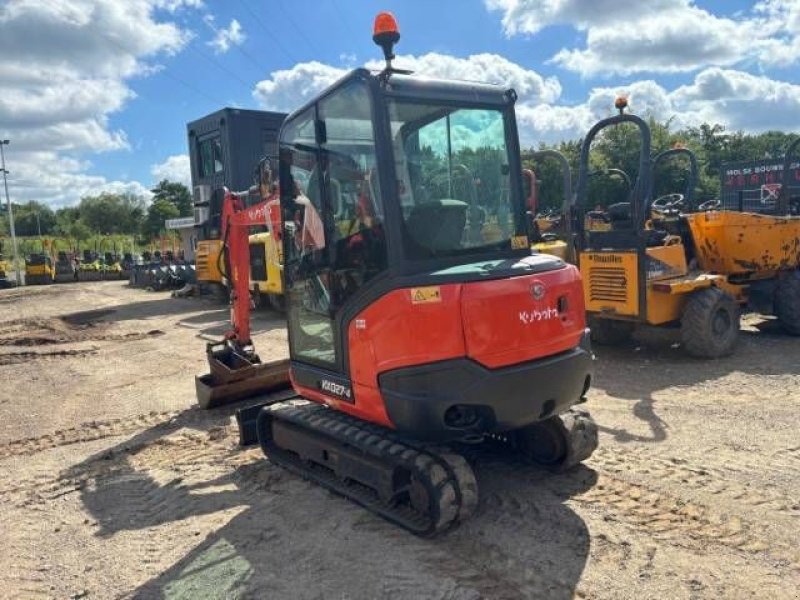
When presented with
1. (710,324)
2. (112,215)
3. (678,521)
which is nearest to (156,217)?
(112,215)

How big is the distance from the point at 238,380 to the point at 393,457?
10.4 feet

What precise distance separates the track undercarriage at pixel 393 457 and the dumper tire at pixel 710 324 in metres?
3.79

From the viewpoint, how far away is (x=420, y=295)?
3.39 m

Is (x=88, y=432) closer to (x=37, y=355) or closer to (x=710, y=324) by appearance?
(x=37, y=355)

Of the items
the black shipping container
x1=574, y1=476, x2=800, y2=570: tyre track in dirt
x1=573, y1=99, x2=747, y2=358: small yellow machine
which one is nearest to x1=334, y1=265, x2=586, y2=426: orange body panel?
x1=574, y1=476, x2=800, y2=570: tyre track in dirt

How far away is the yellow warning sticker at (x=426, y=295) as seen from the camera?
3.37 meters

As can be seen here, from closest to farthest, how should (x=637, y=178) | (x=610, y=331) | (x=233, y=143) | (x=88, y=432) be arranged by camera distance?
(x=88, y=432)
(x=637, y=178)
(x=610, y=331)
(x=233, y=143)

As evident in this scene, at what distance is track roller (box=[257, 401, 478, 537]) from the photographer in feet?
11.5

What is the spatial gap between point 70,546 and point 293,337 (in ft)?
6.19

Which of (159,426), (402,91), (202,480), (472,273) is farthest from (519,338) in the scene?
(159,426)

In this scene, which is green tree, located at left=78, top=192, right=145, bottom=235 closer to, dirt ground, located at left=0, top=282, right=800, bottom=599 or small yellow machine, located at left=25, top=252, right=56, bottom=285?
small yellow machine, located at left=25, top=252, right=56, bottom=285

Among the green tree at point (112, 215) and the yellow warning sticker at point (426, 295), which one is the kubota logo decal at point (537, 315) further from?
the green tree at point (112, 215)

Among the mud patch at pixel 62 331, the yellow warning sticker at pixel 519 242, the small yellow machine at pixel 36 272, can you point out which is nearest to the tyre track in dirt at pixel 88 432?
the yellow warning sticker at pixel 519 242

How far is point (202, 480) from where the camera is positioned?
4715 mm
